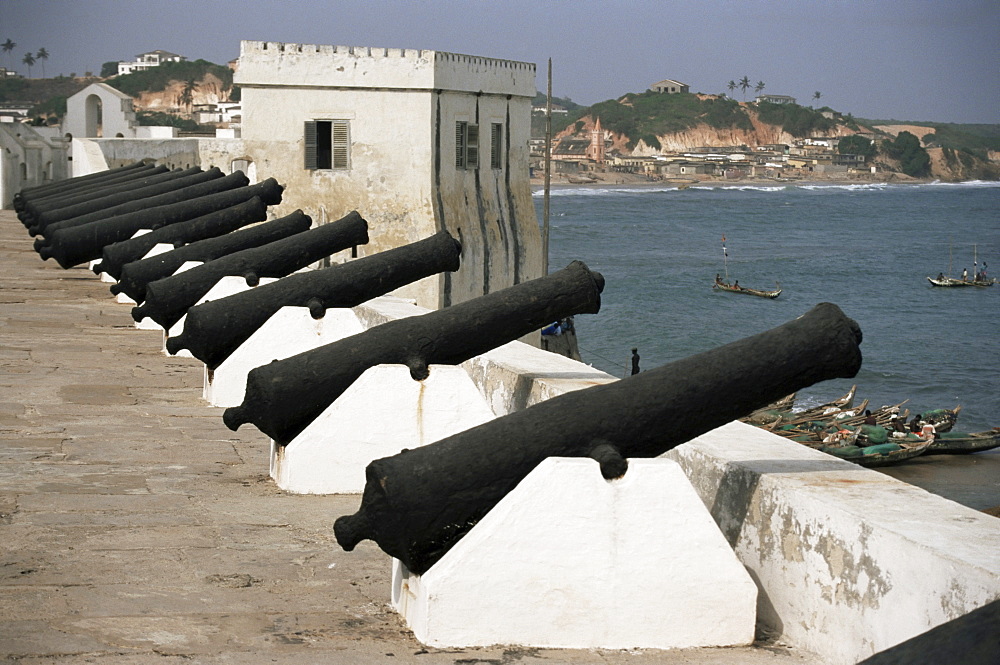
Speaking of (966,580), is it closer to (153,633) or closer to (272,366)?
(153,633)

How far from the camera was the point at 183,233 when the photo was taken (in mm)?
10102

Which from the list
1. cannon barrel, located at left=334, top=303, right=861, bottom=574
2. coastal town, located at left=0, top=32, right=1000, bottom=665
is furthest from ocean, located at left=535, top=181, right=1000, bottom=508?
cannon barrel, located at left=334, top=303, right=861, bottom=574

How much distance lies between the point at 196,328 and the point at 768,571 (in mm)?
3294

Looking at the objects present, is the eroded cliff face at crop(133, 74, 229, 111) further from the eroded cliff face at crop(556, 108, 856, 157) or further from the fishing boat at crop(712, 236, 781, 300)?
the fishing boat at crop(712, 236, 781, 300)

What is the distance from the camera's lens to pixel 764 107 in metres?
171

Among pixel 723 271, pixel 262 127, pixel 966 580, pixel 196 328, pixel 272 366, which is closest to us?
pixel 966 580

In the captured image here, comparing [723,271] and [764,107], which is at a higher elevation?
[764,107]

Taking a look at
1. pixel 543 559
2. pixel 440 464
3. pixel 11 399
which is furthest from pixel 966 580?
pixel 11 399

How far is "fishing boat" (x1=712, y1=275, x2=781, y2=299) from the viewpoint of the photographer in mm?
53125

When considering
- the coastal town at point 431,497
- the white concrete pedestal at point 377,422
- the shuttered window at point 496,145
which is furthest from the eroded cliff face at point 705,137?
the white concrete pedestal at point 377,422

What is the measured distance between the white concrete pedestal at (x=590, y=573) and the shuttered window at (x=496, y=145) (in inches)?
1009

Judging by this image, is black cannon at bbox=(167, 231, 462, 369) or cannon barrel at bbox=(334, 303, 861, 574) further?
black cannon at bbox=(167, 231, 462, 369)

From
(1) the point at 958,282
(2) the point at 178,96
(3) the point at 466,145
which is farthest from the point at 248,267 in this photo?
(2) the point at 178,96

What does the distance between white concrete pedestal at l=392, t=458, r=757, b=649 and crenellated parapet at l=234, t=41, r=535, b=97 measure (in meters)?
23.2
